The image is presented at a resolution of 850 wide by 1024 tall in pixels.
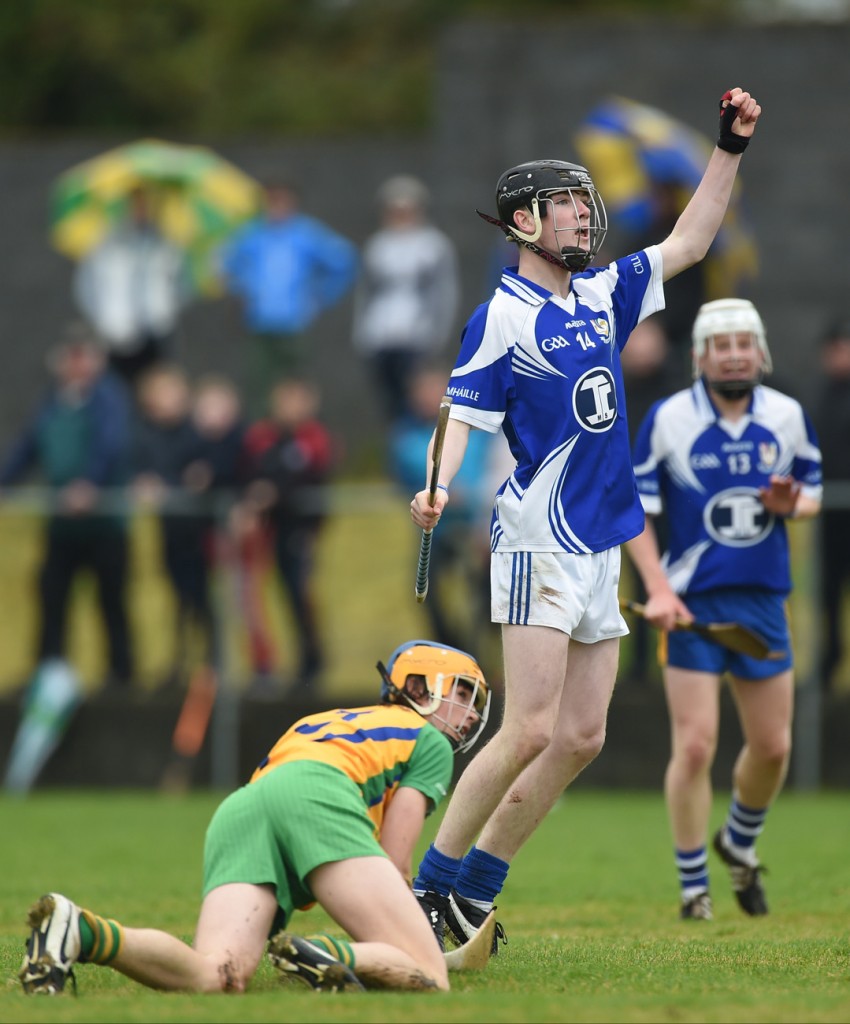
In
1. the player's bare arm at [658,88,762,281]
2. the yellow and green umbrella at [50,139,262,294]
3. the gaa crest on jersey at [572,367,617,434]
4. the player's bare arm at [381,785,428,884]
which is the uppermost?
the yellow and green umbrella at [50,139,262,294]

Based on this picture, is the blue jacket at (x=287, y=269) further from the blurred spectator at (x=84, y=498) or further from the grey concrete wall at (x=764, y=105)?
the grey concrete wall at (x=764, y=105)

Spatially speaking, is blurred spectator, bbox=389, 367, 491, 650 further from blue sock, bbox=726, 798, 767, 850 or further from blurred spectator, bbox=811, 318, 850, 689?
blue sock, bbox=726, 798, 767, 850

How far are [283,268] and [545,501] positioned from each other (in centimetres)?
976

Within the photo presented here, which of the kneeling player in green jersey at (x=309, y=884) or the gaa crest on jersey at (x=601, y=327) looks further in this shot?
the gaa crest on jersey at (x=601, y=327)

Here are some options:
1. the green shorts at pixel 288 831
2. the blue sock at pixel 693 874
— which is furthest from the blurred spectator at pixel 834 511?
the green shorts at pixel 288 831

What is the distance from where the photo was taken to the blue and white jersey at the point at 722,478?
8266mm

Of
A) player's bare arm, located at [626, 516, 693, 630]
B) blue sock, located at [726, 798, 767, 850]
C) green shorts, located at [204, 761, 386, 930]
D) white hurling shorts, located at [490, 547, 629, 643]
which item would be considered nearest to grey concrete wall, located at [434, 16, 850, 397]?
blue sock, located at [726, 798, 767, 850]

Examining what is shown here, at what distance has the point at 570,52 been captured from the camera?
17891 mm

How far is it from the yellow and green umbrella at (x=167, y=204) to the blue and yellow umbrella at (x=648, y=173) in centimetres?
315

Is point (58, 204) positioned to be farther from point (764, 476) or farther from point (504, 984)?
point (504, 984)

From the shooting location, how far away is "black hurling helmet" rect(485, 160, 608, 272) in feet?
21.2

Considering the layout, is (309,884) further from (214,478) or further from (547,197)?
(214,478)

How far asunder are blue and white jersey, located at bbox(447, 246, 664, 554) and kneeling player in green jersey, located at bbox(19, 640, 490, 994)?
32.9 inches

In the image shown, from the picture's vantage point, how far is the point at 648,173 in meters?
14.6
